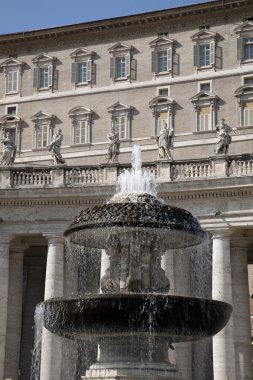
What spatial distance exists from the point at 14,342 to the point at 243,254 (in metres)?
13.3

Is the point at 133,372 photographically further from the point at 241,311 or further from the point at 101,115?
the point at 101,115

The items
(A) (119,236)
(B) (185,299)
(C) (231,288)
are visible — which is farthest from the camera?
(C) (231,288)

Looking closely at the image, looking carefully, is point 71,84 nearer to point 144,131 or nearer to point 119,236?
point 144,131

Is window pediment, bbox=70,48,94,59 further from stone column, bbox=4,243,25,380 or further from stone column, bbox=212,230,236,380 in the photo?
stone column, bbox=212,230,236,380

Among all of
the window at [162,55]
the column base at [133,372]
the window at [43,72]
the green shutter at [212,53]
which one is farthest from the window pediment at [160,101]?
the column base at [133,372]

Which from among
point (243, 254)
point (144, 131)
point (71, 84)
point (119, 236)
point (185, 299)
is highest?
point (71, 84)

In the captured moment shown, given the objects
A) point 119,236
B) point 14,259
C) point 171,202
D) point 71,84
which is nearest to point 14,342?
point 14,259

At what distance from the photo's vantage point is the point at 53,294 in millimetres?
40938

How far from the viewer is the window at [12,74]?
70.1 m

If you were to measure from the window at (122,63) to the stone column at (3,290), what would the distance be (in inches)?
1072

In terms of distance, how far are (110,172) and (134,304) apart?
22.1 metres

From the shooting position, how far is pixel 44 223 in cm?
4241

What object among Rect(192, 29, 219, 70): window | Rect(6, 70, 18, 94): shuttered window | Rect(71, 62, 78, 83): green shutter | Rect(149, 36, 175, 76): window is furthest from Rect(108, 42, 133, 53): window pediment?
Rect(6, 70, 18, 94): shuttered window

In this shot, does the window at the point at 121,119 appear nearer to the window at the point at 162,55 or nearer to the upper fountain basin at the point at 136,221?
the window at the point at 162,55
